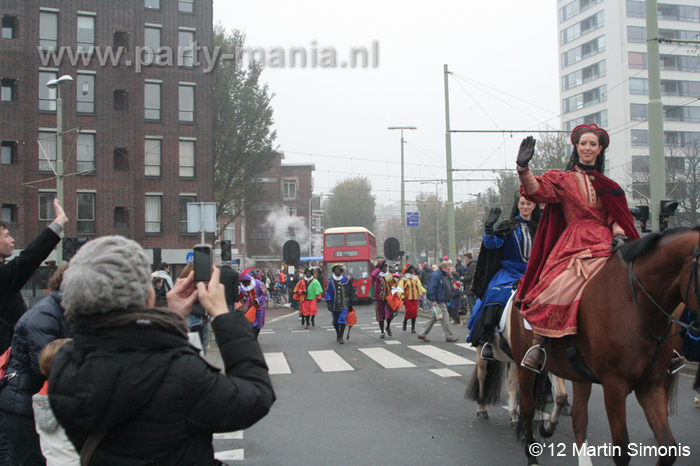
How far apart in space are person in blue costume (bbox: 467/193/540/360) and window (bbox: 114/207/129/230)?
3615 centimetres

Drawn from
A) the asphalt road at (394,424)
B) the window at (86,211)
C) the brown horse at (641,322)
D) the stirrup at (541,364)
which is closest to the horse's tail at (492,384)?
the asphalt road at (394,424)

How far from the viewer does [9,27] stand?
124ft

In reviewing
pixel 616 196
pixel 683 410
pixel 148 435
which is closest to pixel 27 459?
pixel 148 435

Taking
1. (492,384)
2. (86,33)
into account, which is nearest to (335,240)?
(86,33)

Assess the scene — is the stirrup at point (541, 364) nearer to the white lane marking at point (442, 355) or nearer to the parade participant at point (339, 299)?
the white lane marking at point (442, 355)

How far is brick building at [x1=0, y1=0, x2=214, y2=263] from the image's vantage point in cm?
3753

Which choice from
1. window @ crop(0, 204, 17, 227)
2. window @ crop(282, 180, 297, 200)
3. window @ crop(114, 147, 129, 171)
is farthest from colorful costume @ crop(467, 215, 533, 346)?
window @ crop(282, 180, 297, 200)

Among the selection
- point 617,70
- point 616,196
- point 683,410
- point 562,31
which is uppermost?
point 562,31

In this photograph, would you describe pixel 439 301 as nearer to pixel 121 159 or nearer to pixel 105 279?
pixel 105 279

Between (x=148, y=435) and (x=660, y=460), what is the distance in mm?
3340

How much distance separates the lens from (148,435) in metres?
2.20

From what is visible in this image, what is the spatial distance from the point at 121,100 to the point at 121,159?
3.64m

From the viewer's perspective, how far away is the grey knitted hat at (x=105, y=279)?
7.35 ft

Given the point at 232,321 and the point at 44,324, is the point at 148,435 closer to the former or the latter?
the point at 232,321
